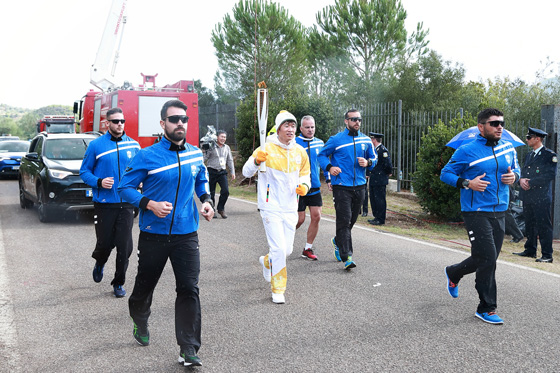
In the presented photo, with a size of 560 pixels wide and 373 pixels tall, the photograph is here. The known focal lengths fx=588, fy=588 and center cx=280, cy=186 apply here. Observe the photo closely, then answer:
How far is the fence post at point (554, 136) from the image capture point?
35.4 feet

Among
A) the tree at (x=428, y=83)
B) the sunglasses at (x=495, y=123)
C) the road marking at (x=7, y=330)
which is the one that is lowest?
the road marking at (x=7, y=330)

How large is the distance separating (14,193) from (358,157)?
46.1ft

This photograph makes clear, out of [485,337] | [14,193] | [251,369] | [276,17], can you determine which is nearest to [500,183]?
[485,337]

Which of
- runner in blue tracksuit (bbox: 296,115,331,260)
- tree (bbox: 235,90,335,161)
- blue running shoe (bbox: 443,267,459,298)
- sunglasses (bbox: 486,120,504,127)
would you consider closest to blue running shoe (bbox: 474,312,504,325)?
blue running shoe (bbox: 443,267,459,298)

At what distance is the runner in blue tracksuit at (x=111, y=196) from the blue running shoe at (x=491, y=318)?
365cm

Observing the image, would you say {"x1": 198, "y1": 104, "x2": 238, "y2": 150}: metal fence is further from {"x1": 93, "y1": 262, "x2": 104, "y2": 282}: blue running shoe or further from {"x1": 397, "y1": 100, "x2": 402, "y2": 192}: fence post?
{"x1": 93, "y1": 262, "x2": 104, "y2": 282}: blue running shoe

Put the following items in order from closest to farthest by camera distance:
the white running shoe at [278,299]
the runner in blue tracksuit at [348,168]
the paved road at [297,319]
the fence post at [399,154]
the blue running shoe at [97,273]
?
1. the paved road at [297,319]
2. the white running shoe at [278,299]
3. the blue running shoe at [97,273]
4. the runner in blue tracksuit at [348,168]
5. the fence post at [399,154]

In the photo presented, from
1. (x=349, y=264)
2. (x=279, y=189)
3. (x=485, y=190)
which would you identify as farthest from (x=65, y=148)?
(x=485, y=190)

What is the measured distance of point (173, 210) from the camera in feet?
14.6

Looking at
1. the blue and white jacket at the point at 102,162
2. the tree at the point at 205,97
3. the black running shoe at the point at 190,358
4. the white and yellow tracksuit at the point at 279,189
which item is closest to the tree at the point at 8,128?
the tree at the point at 205,97

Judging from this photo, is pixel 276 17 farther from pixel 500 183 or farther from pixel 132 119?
pixel 500 183

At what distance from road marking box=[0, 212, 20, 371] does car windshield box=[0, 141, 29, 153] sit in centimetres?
1960

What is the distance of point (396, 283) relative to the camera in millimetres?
6910

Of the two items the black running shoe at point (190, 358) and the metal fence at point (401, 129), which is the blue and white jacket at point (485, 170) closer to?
the black running shoe at point (190, 358)
